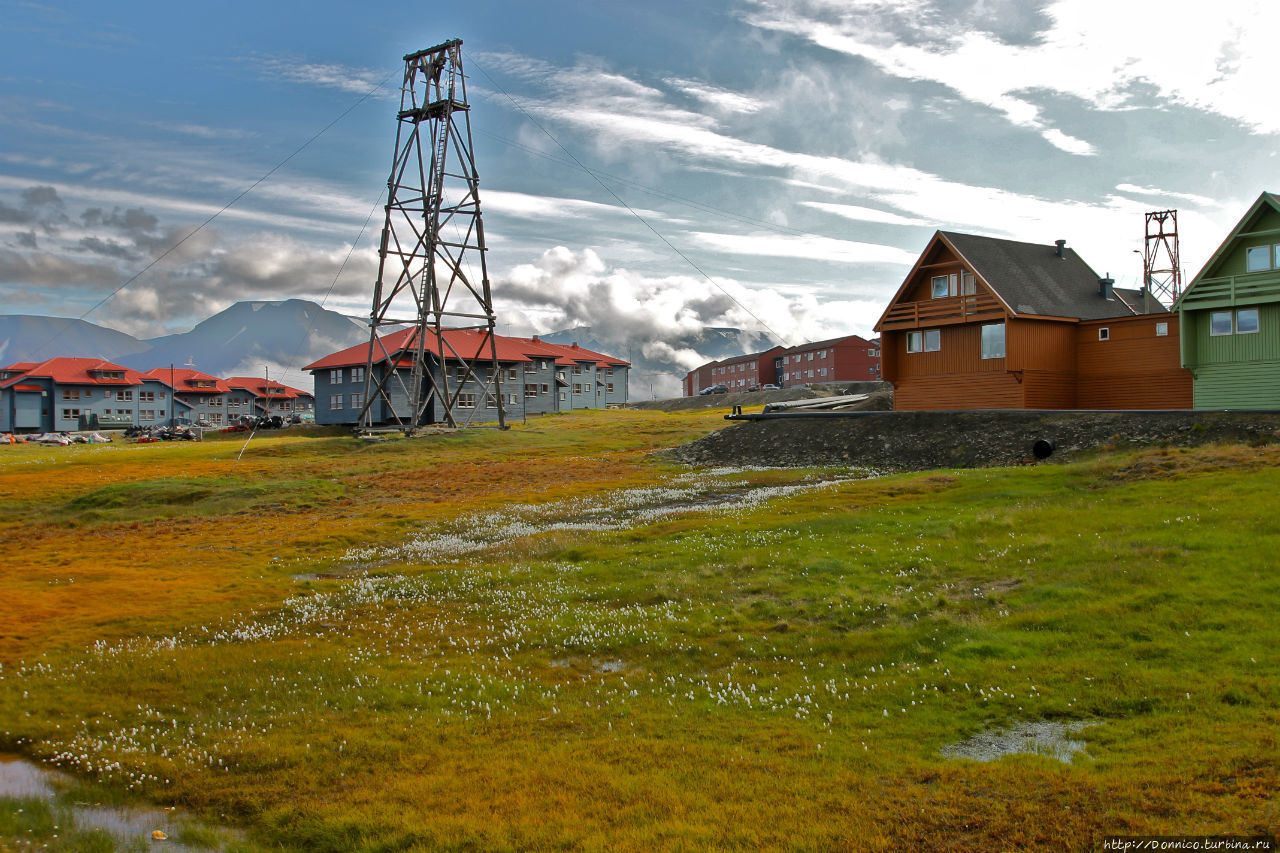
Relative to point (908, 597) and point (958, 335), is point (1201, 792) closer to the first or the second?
point (908, 597)

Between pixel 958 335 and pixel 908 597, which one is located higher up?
pixel 958 335

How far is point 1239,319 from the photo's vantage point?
138 ft

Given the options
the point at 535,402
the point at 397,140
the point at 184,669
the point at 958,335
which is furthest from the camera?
the point at 535,402

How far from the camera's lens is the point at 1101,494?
82.1ft

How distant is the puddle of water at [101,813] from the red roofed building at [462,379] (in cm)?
6586

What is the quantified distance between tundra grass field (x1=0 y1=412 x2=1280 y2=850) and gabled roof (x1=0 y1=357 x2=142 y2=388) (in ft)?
435

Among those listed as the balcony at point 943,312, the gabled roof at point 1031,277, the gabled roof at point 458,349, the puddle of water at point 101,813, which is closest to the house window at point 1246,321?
the gabled roof at point 1031,277

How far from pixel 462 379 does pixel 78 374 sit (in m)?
94.4

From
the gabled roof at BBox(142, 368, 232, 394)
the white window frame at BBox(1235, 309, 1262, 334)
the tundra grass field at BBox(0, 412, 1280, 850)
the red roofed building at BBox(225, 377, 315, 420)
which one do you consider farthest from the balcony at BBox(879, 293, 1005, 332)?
the gabled roof at BBox(142, 368, 232, 394)

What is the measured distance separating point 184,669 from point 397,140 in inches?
2481

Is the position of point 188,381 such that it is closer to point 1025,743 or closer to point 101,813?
point 101,813

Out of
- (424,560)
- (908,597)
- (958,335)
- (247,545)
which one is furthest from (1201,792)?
(958,335)

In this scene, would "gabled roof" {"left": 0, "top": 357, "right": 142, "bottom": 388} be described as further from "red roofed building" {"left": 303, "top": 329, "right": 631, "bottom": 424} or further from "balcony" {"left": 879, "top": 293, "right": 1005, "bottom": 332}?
"balcony" {"left": 879, "top": 293, "right": 1005, "bottom": 332}

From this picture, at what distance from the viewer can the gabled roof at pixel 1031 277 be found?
49.6m
